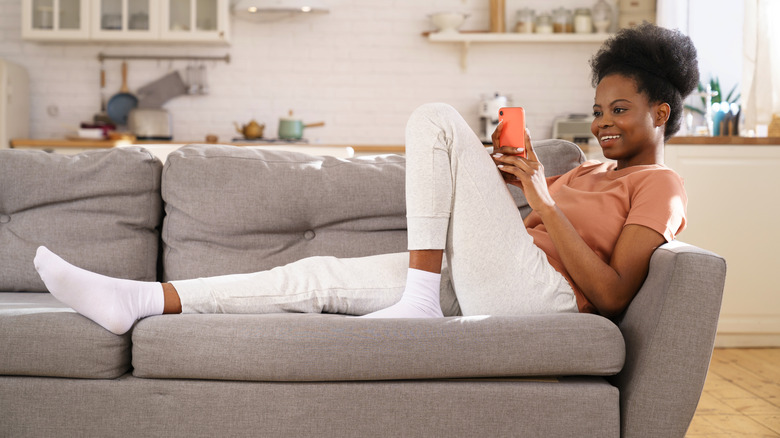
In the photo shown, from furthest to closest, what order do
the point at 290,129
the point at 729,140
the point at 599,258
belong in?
the point at 290,129 < the point at 729,140 < the point at 599,258

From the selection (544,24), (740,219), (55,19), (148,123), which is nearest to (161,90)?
(148,123)

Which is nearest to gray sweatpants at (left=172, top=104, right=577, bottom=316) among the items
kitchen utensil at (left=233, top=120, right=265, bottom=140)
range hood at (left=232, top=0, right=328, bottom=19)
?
range hood at (left=232, top=0, right=328, bottom=19)

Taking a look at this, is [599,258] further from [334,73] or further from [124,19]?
[124,19]

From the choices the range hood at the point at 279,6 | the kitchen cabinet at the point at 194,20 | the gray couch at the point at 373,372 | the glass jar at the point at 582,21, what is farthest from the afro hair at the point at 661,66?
the kitchen cabinet at the point at 194,20

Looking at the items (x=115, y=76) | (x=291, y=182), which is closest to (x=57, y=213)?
(x=291, y=182)

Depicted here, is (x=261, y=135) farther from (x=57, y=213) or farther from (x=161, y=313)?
(x=161, y=313)

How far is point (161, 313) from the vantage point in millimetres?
1547

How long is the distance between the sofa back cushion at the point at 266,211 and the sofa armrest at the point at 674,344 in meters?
0.81

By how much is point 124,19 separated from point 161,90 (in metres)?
0.56

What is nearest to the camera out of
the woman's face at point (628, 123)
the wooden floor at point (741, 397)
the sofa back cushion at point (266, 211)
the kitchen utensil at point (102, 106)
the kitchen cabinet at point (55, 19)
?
the woman's face at point (628, 123)

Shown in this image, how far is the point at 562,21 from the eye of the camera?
5.14 metres

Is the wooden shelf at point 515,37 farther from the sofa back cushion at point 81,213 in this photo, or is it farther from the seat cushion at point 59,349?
the seat cushion at point 59,349

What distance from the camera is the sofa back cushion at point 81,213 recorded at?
6.61 ft

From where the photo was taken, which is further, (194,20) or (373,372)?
(194,20)
